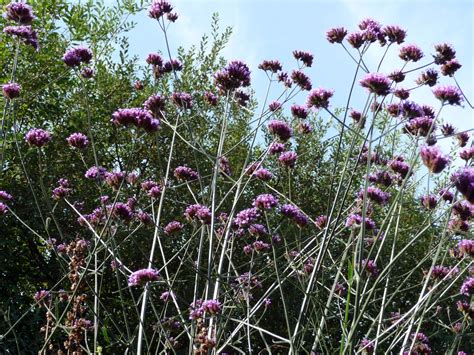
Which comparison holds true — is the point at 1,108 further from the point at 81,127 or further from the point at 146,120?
the point at 146,120

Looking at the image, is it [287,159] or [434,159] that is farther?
[287,159]

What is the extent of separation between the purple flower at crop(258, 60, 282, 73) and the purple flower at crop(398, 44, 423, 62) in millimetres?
789

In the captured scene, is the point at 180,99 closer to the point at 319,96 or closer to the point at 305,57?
the point at 319,96

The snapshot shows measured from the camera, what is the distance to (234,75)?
10.8 feet

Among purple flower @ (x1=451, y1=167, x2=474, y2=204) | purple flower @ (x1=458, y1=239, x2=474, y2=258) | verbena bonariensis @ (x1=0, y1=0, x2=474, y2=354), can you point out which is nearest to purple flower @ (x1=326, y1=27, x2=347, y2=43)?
verbena bonariensis @ (x1=0, y1=0, x2=474, y2=354)

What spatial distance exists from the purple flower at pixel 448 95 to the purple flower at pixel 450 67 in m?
0.27

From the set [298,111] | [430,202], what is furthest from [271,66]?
[430,202]

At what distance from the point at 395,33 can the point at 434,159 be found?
1446mm

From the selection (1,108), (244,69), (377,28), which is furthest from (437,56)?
(1,108)

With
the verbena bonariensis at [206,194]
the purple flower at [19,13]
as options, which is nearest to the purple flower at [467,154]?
the verbena bonariensis at [206,194]

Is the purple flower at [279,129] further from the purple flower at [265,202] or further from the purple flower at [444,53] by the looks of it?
the purple flower at [444,53]

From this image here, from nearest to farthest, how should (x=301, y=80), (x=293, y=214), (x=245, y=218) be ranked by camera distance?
(x=293, y=214)
(x=245, y=218)
(x=301, y=80)

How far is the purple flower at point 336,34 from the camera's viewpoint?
3732 mm

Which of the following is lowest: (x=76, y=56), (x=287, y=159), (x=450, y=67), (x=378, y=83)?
(x=287, y=159)
